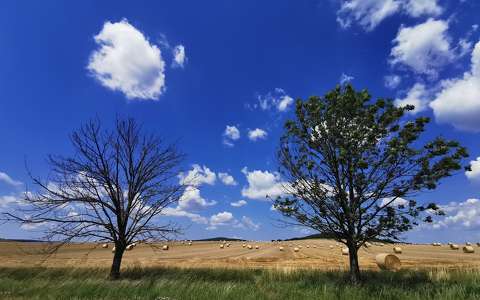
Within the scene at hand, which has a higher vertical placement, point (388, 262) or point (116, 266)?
point (388, 262)

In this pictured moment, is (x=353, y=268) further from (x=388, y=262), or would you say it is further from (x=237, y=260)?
(x=237, y=260)

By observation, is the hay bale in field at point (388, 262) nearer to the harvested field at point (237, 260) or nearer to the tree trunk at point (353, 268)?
the harvested field at point (237, 260)

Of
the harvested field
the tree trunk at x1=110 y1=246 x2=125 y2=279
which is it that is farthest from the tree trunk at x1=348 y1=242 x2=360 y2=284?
the tree trunk at x1=110 y1=246 x2=125 y2=279

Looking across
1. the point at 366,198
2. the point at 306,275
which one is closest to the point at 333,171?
the point at 366,198

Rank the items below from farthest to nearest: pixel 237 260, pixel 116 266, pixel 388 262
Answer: pixel 237 260, pixel 388 262, pixel 116 266

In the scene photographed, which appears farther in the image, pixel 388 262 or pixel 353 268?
pixel 388 262

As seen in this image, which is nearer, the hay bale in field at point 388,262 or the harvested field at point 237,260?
the harvested field at point 237,260

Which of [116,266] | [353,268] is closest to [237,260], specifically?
[116,266]

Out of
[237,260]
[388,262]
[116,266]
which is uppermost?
[388,262]

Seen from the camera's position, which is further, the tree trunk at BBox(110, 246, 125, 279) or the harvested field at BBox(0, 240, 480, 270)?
the harvested field at BBox(0, 240, 480, 270)

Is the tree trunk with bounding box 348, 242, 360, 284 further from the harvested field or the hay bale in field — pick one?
the hay bale in field

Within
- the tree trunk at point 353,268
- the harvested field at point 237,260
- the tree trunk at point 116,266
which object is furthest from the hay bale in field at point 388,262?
the tree trunk at point 116,266

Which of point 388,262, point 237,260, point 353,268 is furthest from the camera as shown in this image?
point 237,260

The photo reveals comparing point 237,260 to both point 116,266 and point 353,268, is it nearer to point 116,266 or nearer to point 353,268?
point 116,266
